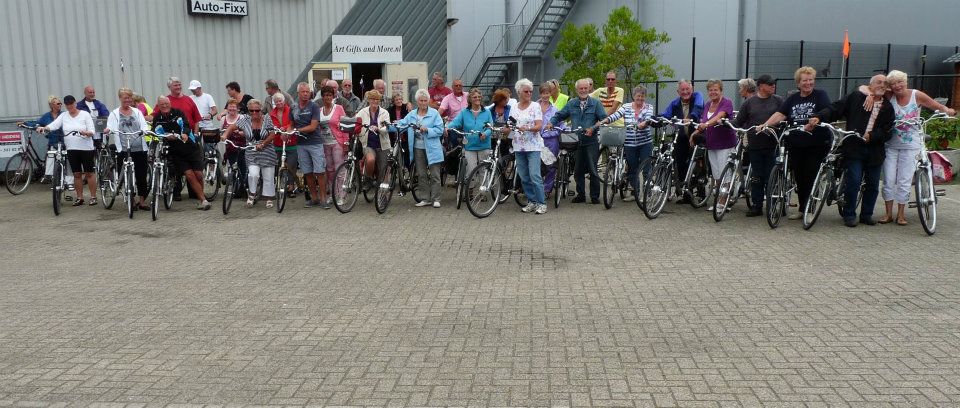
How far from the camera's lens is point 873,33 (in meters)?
29.0

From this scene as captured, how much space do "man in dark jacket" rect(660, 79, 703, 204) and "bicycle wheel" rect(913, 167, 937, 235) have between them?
2.96 metres

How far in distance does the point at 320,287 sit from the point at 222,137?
20.2 feet

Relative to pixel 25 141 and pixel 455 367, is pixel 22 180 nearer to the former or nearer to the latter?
pixel 25 141

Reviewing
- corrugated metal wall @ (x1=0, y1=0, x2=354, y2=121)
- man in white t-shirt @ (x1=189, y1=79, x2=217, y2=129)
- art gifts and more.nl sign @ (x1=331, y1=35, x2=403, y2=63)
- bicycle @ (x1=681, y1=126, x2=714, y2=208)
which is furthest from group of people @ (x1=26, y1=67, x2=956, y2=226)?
art gifts and more.nl sign @ (x1=331, y1=35, x2=403, y2=63)

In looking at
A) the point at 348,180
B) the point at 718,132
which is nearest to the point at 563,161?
the point at 718,132

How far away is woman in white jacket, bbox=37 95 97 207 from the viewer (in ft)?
40.0

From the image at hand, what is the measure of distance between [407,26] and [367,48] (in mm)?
1466

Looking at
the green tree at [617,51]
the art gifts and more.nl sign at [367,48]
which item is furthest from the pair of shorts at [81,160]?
the green tree at [617,51]

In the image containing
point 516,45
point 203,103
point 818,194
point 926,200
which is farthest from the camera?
point 516,45

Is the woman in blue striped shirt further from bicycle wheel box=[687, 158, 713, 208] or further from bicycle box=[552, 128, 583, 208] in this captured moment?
bicycle wheel box=[687, 158, 713, 208]

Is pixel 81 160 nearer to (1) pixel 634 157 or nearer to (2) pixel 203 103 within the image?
(2) pixel 203 103

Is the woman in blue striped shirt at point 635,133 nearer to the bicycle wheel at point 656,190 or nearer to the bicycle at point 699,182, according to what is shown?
the bicycle wheel at point 656,190

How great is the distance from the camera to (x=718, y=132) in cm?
1066

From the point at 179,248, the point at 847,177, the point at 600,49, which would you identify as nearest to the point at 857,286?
the point at 847,177
